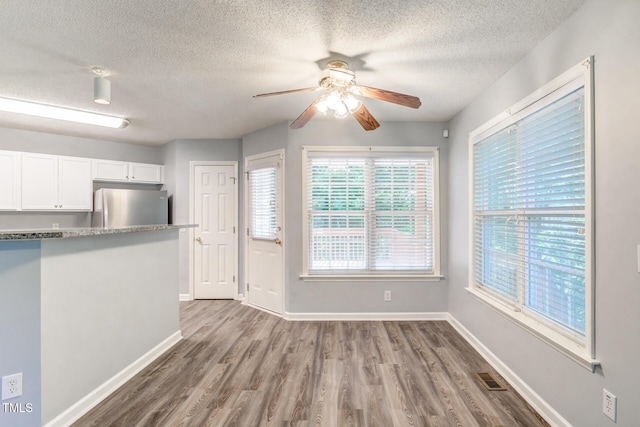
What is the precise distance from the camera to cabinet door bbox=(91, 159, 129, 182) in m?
4.08

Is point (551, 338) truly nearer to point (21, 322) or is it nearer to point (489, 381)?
point (489, 381)

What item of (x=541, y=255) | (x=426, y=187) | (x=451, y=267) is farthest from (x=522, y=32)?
(x=451, y=267)

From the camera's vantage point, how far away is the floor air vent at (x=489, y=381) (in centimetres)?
211

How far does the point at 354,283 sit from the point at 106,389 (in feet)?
8.09

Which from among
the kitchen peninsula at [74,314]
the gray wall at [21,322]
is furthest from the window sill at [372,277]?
the gray wall at [21,322]

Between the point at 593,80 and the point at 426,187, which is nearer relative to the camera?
the point at 593,80

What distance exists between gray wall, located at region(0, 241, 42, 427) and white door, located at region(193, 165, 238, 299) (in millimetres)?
2790

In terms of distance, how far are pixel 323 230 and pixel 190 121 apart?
2.14m

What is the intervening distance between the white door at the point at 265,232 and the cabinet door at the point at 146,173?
1575 millimetres

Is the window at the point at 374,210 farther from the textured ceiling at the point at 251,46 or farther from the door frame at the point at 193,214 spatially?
the door frame at the point at 193,214

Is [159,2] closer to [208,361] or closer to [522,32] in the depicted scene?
[522,32]

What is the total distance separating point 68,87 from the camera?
2.57m

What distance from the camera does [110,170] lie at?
419 cm

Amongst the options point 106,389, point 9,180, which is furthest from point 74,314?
point 9,180
